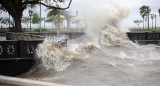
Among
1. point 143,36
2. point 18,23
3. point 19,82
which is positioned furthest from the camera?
point 18,23

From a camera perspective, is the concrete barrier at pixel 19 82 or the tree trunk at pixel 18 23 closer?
the concrete barrier at pixel 19 82

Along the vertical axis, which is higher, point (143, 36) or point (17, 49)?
point (143, 36)

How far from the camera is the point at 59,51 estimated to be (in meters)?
11.7

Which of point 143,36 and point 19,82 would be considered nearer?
point 19,82

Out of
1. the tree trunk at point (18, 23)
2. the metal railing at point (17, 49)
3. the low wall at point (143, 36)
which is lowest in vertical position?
the metal railing at point (17, 49)

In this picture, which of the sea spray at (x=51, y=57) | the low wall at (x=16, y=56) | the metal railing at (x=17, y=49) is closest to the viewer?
the low wall at (x=16, y=56)

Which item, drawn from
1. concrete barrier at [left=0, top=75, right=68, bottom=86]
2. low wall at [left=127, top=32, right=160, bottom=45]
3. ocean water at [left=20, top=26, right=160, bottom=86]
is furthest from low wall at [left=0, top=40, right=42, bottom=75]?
low wall at [left=127, top=32, right=160, bottom=45]

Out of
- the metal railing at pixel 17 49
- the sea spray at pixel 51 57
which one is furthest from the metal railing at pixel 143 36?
the metal railing at pixel 17 49

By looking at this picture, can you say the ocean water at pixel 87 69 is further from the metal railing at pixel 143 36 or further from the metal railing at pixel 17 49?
the metal railing at pixel 143 36

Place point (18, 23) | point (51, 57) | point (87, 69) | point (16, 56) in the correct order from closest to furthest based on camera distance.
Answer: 1. point (16, 56)
2. point (87, 69)
3. point (51, 57)
4. point (18, 23)

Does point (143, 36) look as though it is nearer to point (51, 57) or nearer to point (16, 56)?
point (51, 57)

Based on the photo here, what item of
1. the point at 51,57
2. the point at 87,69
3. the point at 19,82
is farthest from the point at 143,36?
the point at 19,82

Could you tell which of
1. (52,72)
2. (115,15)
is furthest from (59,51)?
(115,15)

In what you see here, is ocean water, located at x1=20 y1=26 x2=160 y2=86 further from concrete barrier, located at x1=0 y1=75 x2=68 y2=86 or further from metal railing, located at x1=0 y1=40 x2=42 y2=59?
concrete barrier, located at x1=0 y1=75 x2=68 y2=86
